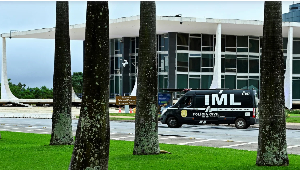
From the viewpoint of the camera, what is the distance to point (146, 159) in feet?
43.4

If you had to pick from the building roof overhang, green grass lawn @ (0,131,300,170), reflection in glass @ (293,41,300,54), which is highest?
the building roof overhang

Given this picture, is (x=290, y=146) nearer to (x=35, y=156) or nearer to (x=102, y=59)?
(x=35, y=156)

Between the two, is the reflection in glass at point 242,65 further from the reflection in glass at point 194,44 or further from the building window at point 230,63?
the reflection in glass at point 194,44

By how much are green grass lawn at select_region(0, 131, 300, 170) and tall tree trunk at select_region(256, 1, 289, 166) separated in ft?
1.41

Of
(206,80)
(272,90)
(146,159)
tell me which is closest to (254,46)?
(206,80)

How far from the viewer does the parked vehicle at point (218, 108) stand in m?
Result: 29.9

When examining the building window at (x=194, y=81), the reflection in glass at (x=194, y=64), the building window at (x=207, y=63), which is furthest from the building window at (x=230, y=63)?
the building window at (x=194, y=81)

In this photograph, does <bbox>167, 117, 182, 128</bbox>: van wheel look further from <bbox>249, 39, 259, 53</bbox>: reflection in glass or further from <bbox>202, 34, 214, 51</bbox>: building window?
<bbox>249, 39, 259, 53</bbox>: reflection in glass

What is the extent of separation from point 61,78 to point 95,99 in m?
7.28

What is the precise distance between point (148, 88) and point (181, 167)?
117 inches

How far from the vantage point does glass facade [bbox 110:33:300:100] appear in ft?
202

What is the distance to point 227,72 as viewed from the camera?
63.8m

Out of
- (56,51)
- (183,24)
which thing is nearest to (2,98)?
(183,24)

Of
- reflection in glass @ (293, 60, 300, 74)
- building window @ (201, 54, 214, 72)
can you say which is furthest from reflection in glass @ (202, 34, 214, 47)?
reflection in glass @ (293, 60, 300, 74)
